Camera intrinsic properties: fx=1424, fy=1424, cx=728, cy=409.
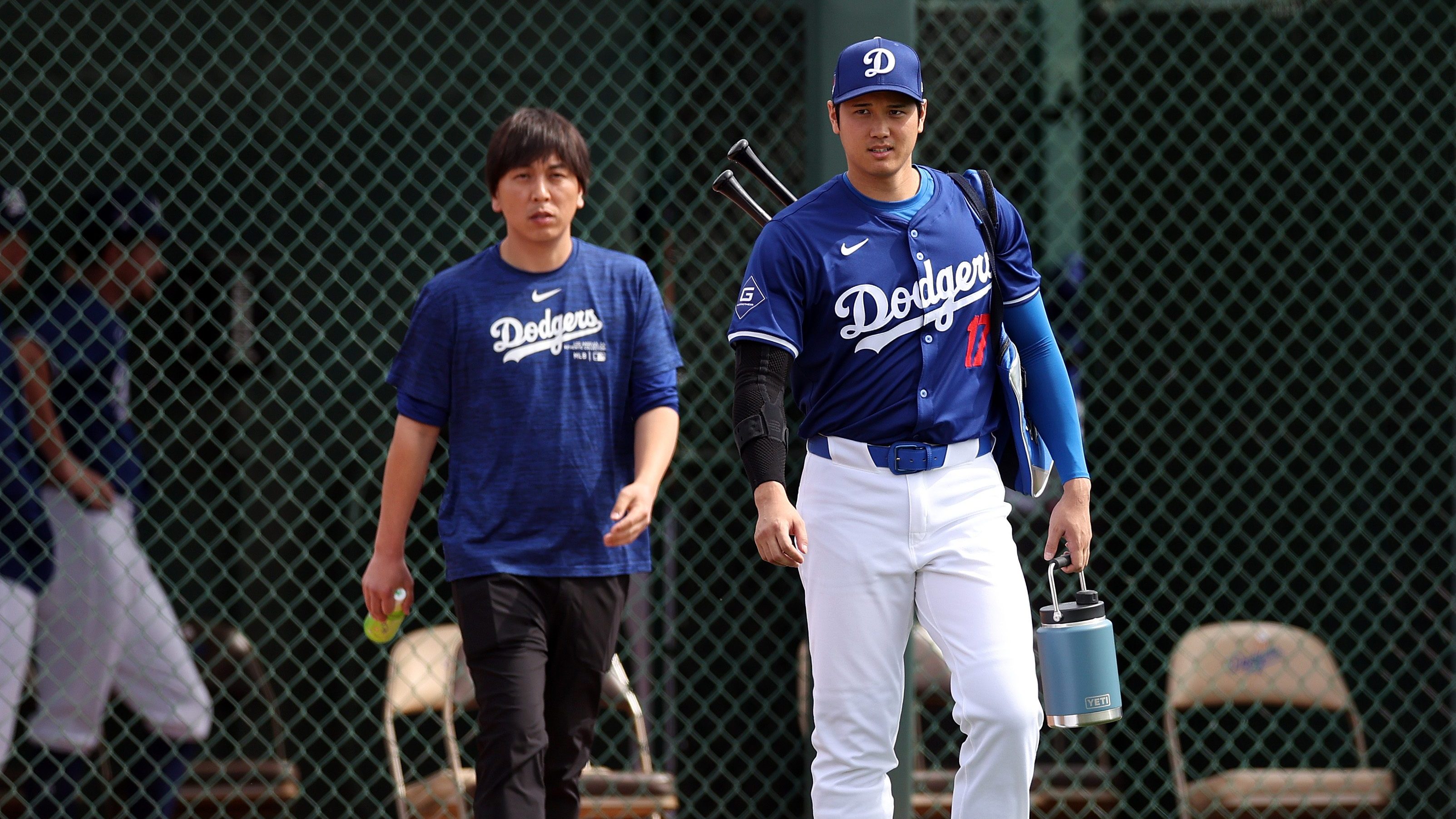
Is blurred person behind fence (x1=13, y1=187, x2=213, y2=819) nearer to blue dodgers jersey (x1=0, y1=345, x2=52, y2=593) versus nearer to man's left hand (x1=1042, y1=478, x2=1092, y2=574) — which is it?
blue dodgers jersey (x1=0, y1=345, x2=52, y2=593)

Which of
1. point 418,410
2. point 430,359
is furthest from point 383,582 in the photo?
point 430,359

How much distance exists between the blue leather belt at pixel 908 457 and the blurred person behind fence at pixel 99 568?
8.24ft

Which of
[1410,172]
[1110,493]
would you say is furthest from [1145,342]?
[1410,172]

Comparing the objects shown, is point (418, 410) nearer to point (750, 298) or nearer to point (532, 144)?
point (532, 144)

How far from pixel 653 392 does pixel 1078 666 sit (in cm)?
109

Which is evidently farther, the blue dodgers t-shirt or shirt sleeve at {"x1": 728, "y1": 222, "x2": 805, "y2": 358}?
the blue dodgers t-shirt

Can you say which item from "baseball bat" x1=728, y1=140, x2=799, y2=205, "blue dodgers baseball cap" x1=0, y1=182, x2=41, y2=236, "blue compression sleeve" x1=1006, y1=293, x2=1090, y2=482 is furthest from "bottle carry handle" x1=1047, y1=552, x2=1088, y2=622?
"blue dodgers baseball cap" x1=0, y1=182, x2=41, y2=236

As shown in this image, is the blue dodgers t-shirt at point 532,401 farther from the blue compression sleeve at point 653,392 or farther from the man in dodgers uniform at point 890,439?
the man in dodgers uniform at point 890,439

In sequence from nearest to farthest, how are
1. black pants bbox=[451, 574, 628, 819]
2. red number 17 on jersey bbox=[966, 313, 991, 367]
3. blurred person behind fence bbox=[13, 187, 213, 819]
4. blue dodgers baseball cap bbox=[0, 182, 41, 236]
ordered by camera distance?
red number 17 on jersey bbox=[966, 313, 991, 367] → black pants bbox=[451, 574, 628, 819] → blurred person behind fence bbox=[13, 187, 213, 819] → blue dodgers baseball cap bbox=[0, 182, 41, 236]

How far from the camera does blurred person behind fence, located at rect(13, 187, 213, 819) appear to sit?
424cm

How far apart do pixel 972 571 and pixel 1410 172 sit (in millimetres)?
2804

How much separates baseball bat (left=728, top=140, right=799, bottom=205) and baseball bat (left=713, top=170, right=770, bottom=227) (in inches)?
1.5

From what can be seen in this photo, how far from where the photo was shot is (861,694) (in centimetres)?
267

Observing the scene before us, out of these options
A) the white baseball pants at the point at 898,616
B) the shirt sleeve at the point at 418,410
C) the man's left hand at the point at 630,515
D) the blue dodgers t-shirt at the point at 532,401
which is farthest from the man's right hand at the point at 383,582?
the white baseball pants at the point at 898,616
